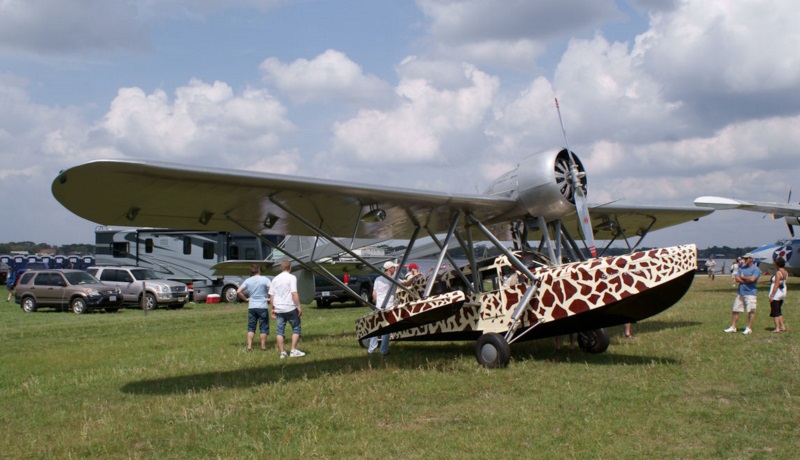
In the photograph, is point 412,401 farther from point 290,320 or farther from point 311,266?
point 290,320

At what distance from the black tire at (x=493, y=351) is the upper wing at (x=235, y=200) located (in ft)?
7.35

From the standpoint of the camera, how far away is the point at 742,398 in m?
7.02

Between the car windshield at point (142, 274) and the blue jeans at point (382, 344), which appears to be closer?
the blue jeans at point (382, 344)

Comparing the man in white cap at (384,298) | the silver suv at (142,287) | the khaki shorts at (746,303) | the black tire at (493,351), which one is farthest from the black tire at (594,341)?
the silver suv at (142,287)

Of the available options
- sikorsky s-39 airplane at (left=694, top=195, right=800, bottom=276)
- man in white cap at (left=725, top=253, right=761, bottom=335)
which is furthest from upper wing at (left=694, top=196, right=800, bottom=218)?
man in white cap at (left=725, top=253, right=761, bottom=335)

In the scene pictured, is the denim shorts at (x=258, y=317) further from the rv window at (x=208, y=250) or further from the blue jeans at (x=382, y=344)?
the rv window at (x=208, y=250)

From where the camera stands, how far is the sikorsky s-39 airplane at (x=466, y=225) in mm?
8000

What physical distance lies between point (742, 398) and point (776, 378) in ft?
4.39

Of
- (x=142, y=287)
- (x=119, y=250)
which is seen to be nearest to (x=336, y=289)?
(x=142, y=287)

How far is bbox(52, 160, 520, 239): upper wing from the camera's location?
285 inches

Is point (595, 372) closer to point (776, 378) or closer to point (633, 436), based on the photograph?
point (776, 378)

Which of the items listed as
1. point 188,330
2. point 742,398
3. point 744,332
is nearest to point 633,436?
point 742,398

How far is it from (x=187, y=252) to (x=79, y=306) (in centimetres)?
684

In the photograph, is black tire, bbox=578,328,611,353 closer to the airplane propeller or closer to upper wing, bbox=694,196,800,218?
the airplane propeller
